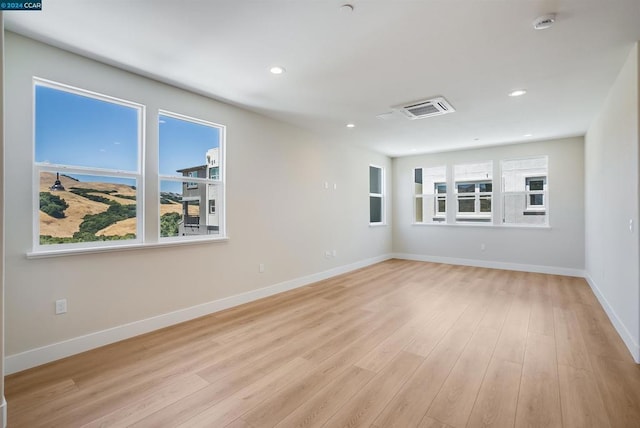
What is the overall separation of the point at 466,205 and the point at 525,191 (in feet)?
3.79

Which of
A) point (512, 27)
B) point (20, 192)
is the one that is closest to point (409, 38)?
point (512, 27)

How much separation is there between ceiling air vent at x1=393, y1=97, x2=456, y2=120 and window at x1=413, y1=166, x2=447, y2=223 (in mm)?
3270

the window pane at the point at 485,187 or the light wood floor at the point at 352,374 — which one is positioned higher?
the window pane at the point at 485,187

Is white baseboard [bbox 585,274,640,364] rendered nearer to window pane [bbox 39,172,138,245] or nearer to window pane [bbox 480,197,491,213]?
window pane [bbox 480,197,491,213]

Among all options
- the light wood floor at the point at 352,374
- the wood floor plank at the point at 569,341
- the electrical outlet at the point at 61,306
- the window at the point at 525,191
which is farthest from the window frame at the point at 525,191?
the electrical outlet at the point at 61,306

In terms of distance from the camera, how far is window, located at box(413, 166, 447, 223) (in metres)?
7.20

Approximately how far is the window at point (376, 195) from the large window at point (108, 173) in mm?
4264

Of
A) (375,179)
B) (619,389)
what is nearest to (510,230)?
(375,179)

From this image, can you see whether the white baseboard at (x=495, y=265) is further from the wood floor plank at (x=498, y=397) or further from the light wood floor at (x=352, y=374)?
the wood floor plank at (x=498, y=397)

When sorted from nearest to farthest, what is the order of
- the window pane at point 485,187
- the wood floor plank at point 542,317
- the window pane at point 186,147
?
the wood floor plank at point 542,317, the window pane at point 186,147, the window pane at point 485,187

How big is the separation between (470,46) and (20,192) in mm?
3837

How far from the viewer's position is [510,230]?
6277 millimetres

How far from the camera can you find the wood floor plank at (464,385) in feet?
6.02

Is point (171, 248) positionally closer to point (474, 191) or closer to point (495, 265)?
point (474, 191)
